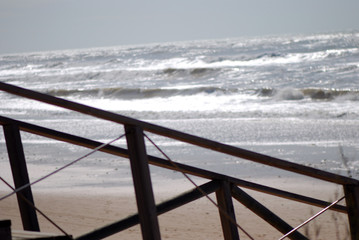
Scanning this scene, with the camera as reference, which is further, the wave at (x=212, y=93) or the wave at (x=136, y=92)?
the wave at (x=136, y=92)

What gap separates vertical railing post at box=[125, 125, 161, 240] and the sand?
348 centimetres

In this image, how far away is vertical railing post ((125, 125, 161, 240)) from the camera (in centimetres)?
209

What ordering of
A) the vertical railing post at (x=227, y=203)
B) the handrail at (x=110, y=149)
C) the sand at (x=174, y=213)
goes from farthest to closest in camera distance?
the sand at (x=174, y=213)
the vertical railing post at (x=227, y=203)
the handrail at (x=110, y=149)

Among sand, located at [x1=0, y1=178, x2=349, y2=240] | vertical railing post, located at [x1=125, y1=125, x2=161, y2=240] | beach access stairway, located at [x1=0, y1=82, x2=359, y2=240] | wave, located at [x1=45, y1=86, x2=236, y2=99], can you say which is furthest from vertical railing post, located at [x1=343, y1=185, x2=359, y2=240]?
wave, located at [x1=45, y1=86, x2=236, y2=99]

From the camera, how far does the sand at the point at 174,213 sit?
5.81 meters

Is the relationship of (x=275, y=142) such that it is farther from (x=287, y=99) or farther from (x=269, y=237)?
(x=287, y=99)

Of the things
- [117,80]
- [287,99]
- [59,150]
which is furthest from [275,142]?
[117,80]

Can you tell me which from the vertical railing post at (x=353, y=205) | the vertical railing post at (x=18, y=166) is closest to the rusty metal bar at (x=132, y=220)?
the vertical railing post at (x=18, y=166)

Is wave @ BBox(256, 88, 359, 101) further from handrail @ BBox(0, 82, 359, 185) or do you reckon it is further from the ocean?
handrail @ BBox(0, 82, 359, 185)

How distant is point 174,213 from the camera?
658 cm

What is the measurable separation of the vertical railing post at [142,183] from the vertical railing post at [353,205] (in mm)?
1214

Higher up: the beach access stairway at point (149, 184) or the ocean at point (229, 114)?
the ocean at point (229, 114)

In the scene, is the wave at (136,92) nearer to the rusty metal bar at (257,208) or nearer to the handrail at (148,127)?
the rusty metal bar at (257,208)

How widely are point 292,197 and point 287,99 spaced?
18080 millimetres
